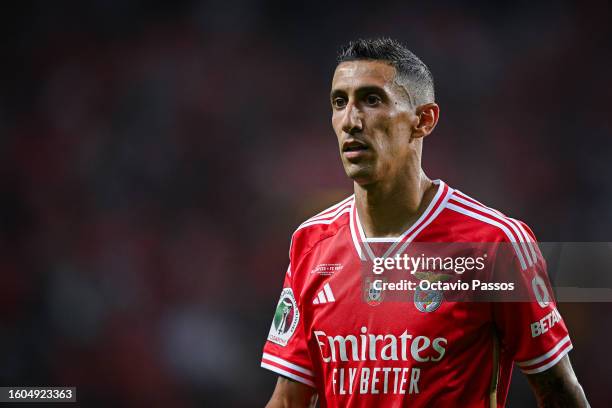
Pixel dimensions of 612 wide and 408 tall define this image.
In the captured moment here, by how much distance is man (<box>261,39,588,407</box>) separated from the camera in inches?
111

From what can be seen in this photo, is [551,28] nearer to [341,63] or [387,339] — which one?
[341,63]

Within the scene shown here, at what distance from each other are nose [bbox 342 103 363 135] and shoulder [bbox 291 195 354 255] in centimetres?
44

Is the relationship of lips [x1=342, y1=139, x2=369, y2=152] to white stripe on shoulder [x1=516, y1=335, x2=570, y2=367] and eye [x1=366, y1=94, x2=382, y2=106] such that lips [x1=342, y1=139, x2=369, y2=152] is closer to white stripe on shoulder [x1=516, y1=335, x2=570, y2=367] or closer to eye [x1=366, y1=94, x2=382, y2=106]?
eye [x1=366, y1=94, x2=382, y2=106]

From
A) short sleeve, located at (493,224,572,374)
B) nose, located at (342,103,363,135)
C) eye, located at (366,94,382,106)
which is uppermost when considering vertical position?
eye, located at (366,94,382,106)

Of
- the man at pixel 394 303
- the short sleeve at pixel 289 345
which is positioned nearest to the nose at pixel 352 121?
the man at pixel 394 303

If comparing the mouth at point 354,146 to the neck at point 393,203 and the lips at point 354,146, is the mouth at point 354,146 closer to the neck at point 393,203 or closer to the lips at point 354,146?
the lips at point 354,146

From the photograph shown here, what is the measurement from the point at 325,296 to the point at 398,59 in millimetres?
960

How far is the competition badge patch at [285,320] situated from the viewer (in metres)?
3.21

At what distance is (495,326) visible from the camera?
288 cm

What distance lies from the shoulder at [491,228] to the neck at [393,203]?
0.40ft

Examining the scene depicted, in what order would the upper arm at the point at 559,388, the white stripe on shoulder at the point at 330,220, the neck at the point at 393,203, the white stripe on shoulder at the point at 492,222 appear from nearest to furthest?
the upper arm at the point at 559,388, the white stripe on shoulder at the point at 492,222, the neck at the point at 393,203, the white stripe on shoulder at the point at 330,220

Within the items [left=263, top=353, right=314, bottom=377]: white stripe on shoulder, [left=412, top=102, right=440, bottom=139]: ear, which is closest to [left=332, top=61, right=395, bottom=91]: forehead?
[left=412, top=102, right=440, bottom=139]: ear

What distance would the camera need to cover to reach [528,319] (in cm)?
278

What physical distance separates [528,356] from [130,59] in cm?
525
